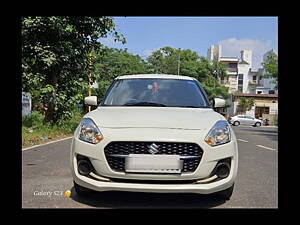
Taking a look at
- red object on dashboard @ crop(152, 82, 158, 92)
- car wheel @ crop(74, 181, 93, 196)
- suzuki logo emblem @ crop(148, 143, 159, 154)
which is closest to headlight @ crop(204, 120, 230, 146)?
suzuki logo emblem @ crop(148, 143, 159, 154)

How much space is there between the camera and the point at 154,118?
11.4 ft

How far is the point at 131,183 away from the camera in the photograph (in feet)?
10.4

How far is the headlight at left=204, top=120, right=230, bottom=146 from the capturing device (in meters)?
3.29

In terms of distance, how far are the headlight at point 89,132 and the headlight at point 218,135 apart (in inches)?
43.0

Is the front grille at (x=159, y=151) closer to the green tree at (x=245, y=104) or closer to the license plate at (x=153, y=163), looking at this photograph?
the license plate at (x=153, y=163)

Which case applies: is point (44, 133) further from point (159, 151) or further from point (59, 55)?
point (159, 151)

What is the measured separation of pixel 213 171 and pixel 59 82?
1038cm

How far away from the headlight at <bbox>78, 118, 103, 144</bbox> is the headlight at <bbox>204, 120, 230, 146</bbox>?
3.58ft

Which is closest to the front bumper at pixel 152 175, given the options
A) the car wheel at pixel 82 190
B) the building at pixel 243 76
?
the car wheel at pixel 82 190

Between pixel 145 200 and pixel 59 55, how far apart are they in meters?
8.58

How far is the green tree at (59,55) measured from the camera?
1062cm
